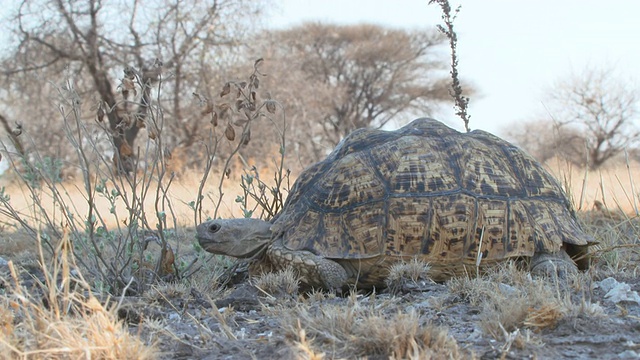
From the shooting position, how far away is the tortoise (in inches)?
133

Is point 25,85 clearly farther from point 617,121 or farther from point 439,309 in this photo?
point 617,121

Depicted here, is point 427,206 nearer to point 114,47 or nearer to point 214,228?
point 214,228

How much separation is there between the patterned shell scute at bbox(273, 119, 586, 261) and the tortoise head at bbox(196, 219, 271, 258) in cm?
12

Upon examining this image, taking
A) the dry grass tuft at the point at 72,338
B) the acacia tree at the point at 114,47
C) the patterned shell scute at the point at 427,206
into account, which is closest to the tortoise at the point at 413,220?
the patterned shell scute at the point at 427,206

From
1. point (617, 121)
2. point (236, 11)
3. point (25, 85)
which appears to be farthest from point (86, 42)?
point (617, 121)

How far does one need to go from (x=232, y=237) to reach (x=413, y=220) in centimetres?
101

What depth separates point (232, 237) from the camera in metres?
3.64

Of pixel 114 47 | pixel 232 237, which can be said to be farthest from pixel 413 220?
pixel 114 47

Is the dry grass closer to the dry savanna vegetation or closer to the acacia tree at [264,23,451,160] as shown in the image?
the dry savanna vegetation

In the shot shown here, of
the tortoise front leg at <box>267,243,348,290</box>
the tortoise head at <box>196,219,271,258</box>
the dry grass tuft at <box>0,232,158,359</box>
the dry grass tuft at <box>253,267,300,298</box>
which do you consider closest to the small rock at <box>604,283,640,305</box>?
the tortoise front leg at <box>267,243,348,290</box>

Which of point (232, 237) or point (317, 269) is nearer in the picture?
point (317, 269)

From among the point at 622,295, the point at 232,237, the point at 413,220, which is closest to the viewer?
the point at 622,295

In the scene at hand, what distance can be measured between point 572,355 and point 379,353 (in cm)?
64

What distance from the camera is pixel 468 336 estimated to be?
2359 millimetres
